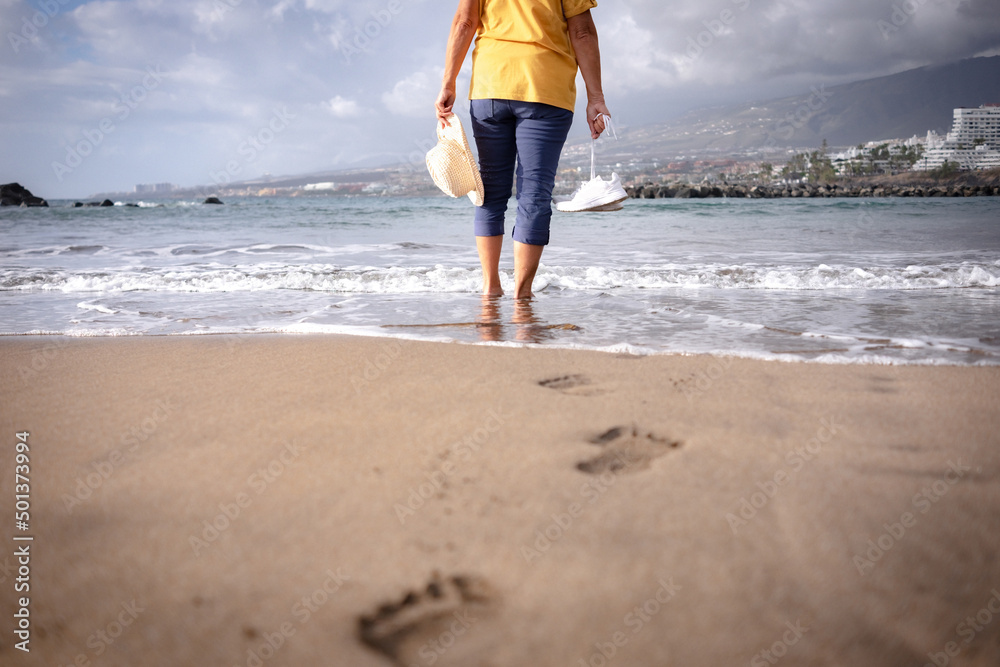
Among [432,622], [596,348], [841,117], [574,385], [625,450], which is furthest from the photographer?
[841,117]

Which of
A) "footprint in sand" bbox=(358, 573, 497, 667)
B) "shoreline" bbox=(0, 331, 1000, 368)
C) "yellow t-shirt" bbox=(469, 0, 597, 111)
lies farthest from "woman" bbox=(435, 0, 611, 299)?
"footprint in sand" bbox=(358, 573, 497, 667)

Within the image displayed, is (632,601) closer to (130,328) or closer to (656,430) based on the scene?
(656,430)

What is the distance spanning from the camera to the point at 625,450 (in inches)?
49.9

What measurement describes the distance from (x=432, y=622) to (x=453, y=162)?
264cm

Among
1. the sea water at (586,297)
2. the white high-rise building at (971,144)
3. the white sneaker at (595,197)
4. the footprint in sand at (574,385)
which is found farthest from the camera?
the white high-rise building at (971,144)

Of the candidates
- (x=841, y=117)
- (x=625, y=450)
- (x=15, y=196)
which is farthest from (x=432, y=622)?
(x=841, y=117)

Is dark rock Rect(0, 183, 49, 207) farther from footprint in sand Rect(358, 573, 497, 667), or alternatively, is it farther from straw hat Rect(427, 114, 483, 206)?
footprint in sand Rect(358, 573, 497, 667)

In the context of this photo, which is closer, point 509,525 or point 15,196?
point 509,525

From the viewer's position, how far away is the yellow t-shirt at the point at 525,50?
2.95 metres

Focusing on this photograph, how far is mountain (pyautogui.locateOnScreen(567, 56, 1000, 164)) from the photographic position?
61156mm

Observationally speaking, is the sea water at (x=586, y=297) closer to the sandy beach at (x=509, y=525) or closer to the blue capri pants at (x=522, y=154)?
the blue capri pants at (x=522, y=154)

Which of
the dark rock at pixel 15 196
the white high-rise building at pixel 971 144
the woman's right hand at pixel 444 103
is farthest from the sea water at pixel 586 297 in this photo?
the white high-rise building at pixel 971 144

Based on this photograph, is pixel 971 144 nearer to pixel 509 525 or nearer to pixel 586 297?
pixel 586 297

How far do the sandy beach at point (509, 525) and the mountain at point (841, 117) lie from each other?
5283 centimetres
